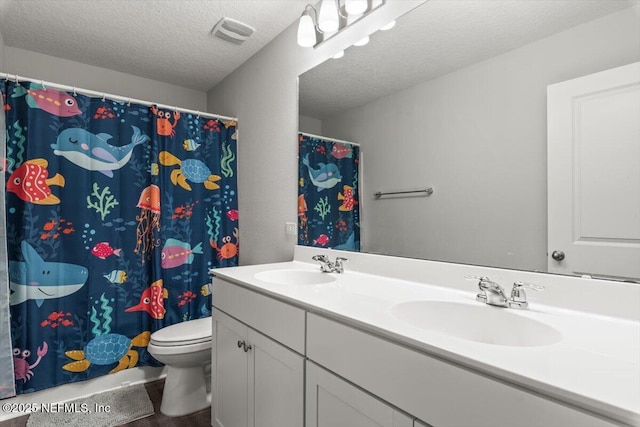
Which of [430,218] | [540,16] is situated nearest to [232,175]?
[430,218]

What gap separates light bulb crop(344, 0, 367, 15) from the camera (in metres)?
1.57

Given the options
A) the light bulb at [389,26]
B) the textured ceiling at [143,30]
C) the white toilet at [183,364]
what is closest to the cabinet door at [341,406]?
the white toilet at [183,364]

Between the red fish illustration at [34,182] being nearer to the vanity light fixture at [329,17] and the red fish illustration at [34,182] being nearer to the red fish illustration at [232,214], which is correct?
the red fish illustration at [232,214]

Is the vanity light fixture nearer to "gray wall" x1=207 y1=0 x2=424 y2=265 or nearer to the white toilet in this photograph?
"gray wall" x1=207 y1=0 x2=424 y2=265

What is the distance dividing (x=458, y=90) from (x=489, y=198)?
448 millimetres

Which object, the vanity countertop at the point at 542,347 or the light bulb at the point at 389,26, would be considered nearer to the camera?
the vanity countertop at the point at 542,347

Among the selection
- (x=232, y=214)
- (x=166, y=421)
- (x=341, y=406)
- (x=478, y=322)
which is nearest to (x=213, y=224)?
(x=232, y=214)

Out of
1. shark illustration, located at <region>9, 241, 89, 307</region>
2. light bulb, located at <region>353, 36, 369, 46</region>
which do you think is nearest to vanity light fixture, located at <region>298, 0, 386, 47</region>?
light bulb, located at <region>353, 36, 369, 46</region>

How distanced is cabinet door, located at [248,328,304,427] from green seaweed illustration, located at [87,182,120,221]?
1.39 meters

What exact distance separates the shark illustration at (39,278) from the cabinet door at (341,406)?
1.74 metres

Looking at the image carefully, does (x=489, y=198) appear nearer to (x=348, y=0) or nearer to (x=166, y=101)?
(x=348, y=0)

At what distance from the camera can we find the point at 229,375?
5.05 ft

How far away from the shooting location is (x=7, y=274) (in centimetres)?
180

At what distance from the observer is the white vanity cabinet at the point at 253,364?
3.78 ft
